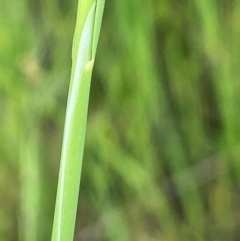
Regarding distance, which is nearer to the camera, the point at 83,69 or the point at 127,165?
the point at 83,69

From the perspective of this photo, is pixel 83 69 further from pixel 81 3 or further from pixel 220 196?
pixel 220 196

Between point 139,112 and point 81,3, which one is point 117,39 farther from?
point 81,3

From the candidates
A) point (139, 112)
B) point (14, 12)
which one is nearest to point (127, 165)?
point (139, 112)

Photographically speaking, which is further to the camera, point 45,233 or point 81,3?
point 45,233

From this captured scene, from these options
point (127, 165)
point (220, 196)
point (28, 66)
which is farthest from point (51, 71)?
point (220, 196)

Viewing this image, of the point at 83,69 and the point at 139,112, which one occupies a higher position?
the point at 139,112

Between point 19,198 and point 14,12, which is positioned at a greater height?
point 14,12
